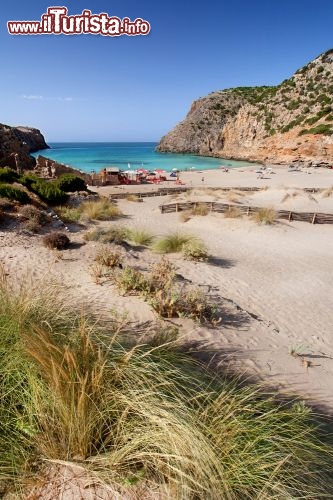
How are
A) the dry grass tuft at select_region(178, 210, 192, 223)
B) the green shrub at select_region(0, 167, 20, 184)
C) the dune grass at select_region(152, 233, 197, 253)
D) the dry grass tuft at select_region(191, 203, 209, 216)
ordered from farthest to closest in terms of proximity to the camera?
the dry grass tuft at select_region(191, 203, 209, 216) → the dry grass tuft at select_region(178, 210, 192, 223) → the green shrub at select_region(0, 167, 20, 184) → the dune grass at select_region(152, 233, 197, 253)

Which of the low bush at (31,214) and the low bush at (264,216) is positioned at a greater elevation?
the low bush at (31,214)

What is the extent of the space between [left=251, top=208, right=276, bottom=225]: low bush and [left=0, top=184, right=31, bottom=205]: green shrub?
10.6m

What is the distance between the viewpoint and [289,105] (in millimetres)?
57812

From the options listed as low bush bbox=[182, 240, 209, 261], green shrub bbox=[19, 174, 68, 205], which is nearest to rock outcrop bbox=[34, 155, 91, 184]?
green shrub bbox=[19, 174, 68, 205]

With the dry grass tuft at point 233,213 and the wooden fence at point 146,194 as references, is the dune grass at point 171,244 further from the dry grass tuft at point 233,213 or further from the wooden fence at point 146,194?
the wooden fence at point 146,194

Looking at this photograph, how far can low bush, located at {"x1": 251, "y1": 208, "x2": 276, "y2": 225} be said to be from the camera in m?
15.1

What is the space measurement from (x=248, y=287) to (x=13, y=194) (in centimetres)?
992

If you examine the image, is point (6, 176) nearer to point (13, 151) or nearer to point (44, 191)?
point (44, 191)

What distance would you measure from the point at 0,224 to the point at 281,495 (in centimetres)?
1087

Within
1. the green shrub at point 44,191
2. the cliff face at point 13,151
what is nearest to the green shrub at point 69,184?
the cliff face at point 13,151

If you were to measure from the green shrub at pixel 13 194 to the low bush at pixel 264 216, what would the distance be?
10.6m

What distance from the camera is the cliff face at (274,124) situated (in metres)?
48.2

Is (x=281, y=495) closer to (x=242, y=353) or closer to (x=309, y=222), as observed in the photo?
(x=242, y=353)

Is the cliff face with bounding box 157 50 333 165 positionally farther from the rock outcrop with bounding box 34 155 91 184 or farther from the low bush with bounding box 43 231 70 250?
the low bush with bounding box 43 231 70 250
